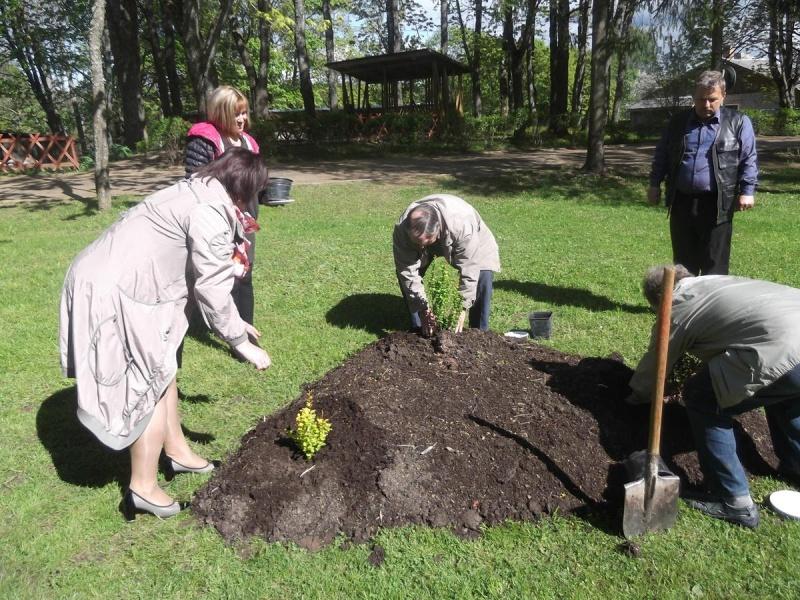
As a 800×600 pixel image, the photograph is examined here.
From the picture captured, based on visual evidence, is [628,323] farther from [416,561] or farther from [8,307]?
[8,307]

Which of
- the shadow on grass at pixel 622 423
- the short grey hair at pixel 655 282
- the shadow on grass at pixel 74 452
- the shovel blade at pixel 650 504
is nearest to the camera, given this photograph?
the shovel blade at pixel 650 504

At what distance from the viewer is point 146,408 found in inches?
101

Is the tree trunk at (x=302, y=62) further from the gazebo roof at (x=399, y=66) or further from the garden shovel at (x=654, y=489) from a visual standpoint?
the garden shovel at (x=654, y=489)

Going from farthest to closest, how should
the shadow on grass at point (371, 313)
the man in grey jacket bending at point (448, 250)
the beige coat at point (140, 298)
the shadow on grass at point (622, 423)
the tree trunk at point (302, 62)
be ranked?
the tree trunk at point (302, 62) → the shadow on grass at point (371, 313) → the man in grey jacket bending at point (448, 250) → the shadow on grass at point (622, 423) → the beige coat at point (140, 298)

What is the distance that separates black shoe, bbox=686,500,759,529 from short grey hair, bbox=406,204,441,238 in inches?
78.9

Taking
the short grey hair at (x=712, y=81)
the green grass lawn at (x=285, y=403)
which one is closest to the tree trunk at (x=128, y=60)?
the green grass lawn at (x=285, y=403)

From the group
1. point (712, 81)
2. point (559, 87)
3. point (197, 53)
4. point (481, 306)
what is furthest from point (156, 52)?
point (712, 81)

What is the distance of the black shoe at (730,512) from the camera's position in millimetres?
2758

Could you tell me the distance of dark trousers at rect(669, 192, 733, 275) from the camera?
455 centimetres

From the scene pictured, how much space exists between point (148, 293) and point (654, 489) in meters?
2.27

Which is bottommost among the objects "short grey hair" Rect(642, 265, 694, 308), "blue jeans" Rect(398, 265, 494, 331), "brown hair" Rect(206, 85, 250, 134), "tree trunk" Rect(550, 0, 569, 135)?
"blue jeans" Rect(398, 265, 494, 331)

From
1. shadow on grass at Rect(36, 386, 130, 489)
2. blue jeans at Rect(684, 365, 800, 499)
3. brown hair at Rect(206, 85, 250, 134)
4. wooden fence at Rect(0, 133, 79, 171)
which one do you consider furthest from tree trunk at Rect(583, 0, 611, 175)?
wooden fence at Rect(0, 133, 79, 171)

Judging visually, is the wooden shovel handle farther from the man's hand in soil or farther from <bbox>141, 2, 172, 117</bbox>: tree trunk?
<bbox>141, 2, 172, 117</bbox>: tree trunk

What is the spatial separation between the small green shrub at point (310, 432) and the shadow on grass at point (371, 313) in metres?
2.07
